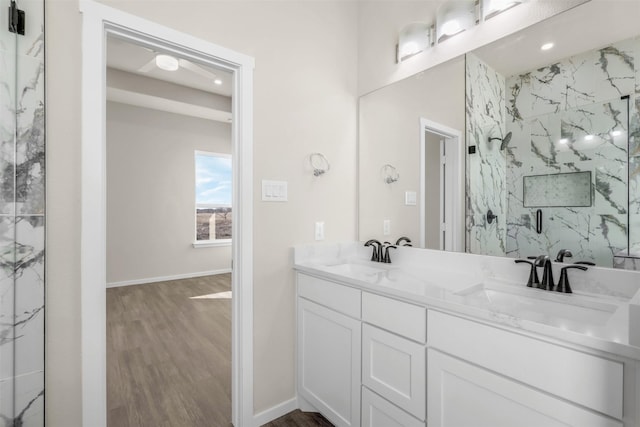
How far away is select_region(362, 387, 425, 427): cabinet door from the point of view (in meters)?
1.31

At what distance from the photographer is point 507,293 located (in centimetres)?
141

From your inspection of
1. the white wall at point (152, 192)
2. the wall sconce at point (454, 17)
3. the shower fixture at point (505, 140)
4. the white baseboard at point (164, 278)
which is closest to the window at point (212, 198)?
the white wall at point (152, 192)

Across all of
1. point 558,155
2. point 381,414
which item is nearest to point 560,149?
point 558,155

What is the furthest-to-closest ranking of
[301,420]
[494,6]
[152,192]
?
[152,192], [301,420], [494,6]

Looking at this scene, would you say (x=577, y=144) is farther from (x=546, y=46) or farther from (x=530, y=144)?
(x=546, y=46)

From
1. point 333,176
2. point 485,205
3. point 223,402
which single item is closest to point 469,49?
point 485,205

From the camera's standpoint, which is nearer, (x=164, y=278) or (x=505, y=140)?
(x=505, y=140)

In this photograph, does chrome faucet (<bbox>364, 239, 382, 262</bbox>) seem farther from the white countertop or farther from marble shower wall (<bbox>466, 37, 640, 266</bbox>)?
marble shower wall (<bbox>466, 37, 640, 266</bbox>)

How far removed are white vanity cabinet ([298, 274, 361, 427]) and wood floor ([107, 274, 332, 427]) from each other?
23cm

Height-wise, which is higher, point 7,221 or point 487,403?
point 7,221

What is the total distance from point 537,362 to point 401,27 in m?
2.00

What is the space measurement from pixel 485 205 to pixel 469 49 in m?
0.86

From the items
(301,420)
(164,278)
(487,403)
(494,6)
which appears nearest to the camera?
(487,403)

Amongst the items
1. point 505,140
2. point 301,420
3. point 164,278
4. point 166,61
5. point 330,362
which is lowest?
point 301,420
